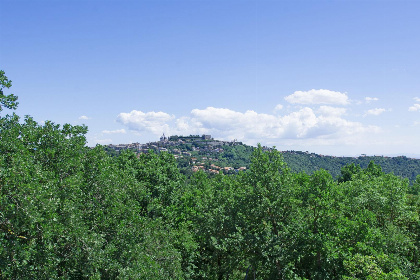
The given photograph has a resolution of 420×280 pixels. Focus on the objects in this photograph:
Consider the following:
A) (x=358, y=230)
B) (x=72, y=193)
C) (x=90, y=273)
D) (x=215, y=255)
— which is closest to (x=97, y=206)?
(x=72, y=193)

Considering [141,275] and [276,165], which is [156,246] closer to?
[141,275]

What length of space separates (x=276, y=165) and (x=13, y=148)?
60.7 ft

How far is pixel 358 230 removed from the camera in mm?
20422

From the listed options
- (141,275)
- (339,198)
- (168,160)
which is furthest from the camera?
(168,160)

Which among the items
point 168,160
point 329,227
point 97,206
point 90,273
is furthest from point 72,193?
point 168,160

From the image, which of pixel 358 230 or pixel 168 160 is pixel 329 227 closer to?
pixel 358 230

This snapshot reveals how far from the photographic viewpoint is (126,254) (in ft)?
57.9

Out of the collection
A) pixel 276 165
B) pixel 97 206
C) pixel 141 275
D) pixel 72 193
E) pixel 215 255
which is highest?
pixel 276 165

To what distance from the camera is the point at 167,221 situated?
99.1 feet

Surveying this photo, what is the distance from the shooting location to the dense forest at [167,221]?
13.2m

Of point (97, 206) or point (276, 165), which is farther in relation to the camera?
point (276, 165)

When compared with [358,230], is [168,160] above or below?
above

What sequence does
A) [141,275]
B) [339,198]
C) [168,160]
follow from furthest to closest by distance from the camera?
[168,160]
[339,198]
[141,275]

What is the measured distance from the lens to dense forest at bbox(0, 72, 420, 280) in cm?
1322
